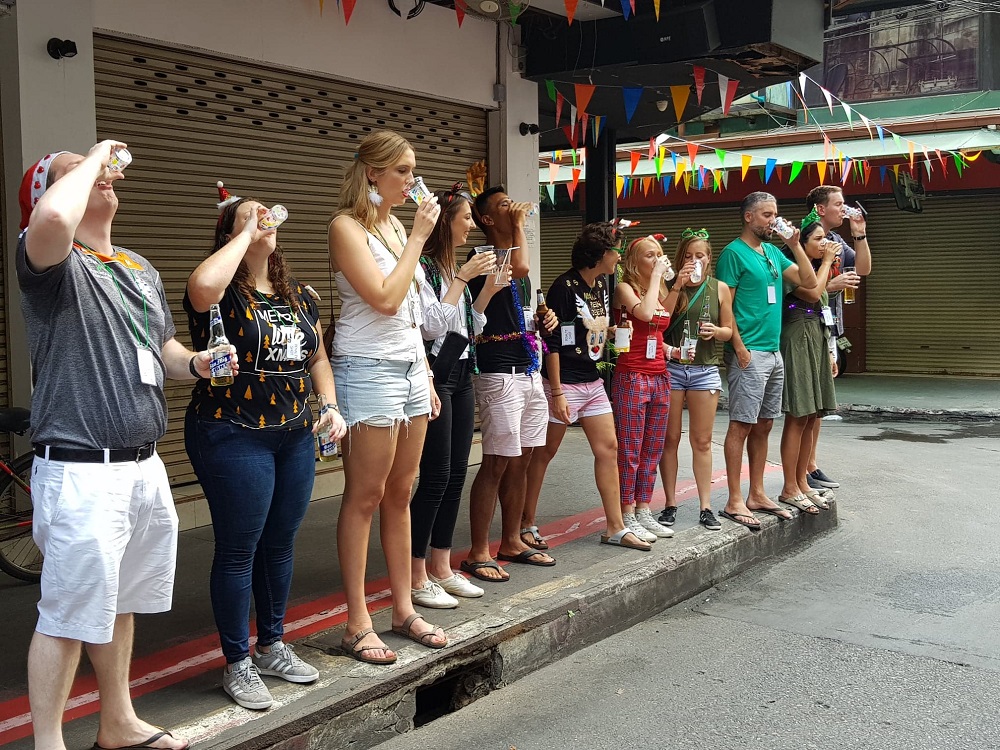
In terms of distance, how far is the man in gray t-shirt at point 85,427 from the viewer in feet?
9.62

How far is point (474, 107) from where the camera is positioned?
29.6 feet

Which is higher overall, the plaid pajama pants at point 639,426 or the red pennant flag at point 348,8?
the red pennant flag at point 348,8

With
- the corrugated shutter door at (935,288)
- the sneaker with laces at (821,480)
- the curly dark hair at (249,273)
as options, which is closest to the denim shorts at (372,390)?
the curly dark hair at (249,273)

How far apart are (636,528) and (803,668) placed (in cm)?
166

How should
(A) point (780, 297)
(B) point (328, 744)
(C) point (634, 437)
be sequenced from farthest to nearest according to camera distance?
(A) point (780, 297) → (C) point (634, 437) → (B) point (328, 744)

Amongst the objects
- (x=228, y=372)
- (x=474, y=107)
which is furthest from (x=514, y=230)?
(x=474, y=107)

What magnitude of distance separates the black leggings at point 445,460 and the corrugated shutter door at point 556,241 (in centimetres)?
1541

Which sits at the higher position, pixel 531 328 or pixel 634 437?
pixel 531 328

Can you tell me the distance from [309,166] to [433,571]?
12.2 feet

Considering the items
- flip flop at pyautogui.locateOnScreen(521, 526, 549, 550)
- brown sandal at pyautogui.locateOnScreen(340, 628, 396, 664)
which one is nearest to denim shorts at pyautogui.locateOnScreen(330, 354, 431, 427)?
brown sandal at pyautogui.locateOnScreen(340, 628, 396, 664)

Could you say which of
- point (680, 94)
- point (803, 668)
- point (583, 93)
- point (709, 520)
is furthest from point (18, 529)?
point (680, 94)

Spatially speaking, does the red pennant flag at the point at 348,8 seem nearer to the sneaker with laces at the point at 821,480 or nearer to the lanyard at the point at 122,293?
the lanyard at the point at 122,293

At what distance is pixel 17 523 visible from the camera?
18.5ft

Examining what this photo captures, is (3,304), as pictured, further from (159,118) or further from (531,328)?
(531,328)
